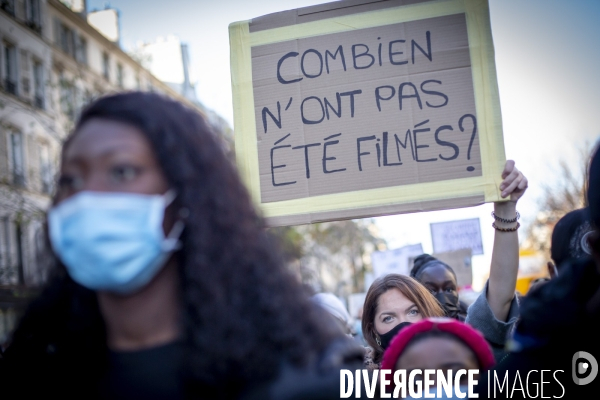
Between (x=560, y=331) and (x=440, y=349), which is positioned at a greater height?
(x=560, y=331)

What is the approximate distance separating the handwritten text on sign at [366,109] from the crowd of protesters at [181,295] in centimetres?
139

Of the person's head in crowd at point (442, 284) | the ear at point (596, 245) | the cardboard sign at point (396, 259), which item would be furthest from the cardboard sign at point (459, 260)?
the ear at point (596, 245)

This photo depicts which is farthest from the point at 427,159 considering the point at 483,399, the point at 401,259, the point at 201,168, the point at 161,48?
the point at 161,48

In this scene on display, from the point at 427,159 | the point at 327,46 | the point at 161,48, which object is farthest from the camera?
the point at 161,48

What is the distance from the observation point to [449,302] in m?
4.45

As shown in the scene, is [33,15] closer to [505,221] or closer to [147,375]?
[505,221]

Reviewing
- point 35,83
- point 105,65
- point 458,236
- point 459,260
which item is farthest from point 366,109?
point 105,65

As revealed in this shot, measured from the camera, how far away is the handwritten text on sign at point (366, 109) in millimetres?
3143

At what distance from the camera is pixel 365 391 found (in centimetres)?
170

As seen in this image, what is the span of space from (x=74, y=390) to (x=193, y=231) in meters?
0.50

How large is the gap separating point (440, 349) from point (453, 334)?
0.26ft

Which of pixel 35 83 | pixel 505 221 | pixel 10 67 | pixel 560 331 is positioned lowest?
pixel 560 331

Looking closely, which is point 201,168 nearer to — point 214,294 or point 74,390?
point 214,294

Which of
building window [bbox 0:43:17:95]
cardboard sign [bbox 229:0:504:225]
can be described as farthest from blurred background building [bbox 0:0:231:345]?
cardboard sign [bbox 229:0:504:225]
